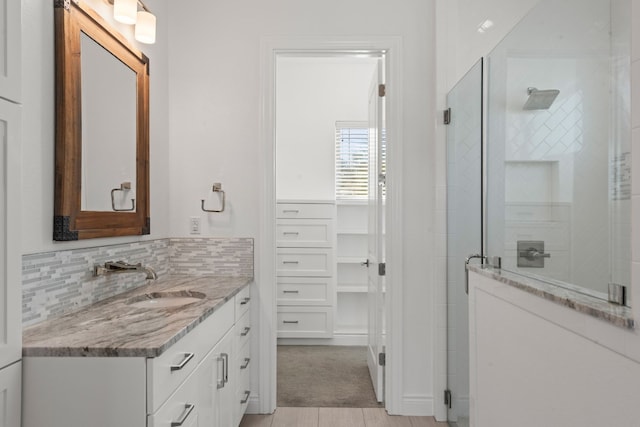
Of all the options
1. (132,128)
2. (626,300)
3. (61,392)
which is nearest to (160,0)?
(132,128)

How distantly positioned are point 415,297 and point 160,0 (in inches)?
97.9

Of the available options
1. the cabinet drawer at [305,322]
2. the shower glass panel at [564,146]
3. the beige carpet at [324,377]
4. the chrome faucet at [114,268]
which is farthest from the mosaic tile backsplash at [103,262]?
the shower glass panel at [564,146]

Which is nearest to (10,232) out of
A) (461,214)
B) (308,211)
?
(461,214)

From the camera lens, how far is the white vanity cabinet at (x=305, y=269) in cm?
389

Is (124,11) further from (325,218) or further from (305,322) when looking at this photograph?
(305,322)

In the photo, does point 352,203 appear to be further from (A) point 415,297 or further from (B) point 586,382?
(B) point 586,382

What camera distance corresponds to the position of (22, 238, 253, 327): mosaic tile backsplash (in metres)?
1.44

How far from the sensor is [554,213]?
156 cm

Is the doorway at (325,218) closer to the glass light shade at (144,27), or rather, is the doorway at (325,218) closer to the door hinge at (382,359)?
the door hinge at (382,359)

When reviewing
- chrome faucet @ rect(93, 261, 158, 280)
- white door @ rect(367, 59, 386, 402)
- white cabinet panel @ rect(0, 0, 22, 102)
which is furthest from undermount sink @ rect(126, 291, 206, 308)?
white door @ rect(367, 59, 386, 402)

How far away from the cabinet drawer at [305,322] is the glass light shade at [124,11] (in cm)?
274

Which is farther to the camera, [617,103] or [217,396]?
[217,396]

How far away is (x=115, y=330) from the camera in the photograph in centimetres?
134

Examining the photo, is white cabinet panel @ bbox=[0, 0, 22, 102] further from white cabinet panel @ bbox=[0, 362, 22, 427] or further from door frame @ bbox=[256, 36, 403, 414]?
door frame @ bbox=[256, 36, 403, 414]
